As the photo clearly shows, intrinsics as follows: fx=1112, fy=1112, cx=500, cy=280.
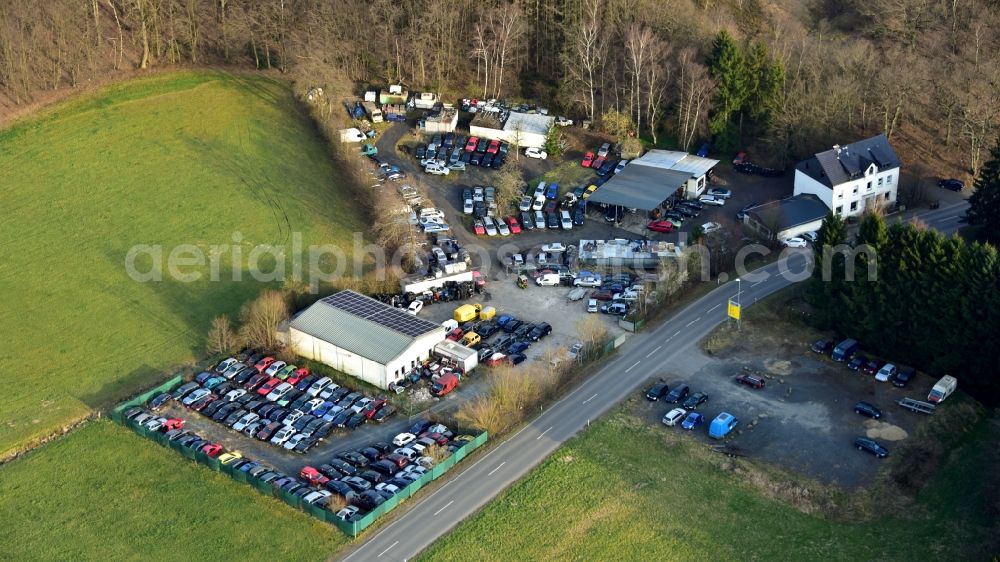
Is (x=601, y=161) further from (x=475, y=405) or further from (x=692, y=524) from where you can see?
(x=692, y=524)

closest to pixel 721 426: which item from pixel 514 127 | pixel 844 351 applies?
pixel 844 351

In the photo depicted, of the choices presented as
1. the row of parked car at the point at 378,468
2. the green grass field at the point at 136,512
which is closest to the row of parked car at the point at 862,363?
the row of parked car at the point at 378,468

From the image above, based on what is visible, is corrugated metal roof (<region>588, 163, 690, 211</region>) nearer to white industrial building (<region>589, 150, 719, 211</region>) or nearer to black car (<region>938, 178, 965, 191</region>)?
white industrial building (<region>589, 150, 719, 211</region>)

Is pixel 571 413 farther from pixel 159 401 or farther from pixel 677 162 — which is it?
pixel 677 162

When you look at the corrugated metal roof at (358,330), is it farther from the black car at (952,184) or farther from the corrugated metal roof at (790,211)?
the black car at (952,184)

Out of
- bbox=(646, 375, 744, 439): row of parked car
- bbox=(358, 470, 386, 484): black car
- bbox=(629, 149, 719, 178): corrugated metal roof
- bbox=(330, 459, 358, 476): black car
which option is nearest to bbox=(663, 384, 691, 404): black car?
bbox=(646, 375, 744, 439): row of parked car
